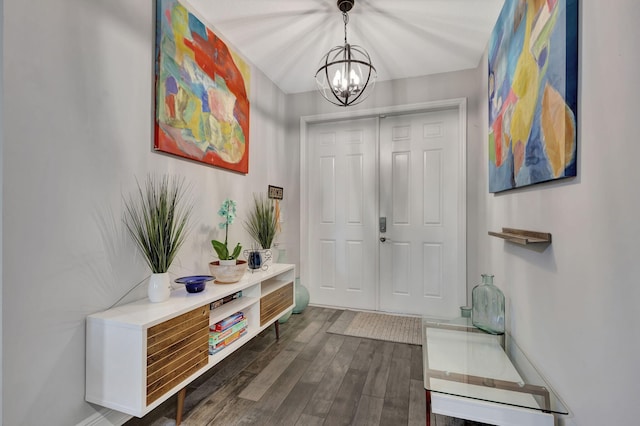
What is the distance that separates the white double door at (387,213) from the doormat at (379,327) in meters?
0.18

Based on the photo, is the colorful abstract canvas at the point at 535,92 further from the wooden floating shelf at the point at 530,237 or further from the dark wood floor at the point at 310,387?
the dark wood floor at the point at 310,387

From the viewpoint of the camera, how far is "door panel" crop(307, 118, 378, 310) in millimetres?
3428

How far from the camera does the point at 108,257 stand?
4.96 ft

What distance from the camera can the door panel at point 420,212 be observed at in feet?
10.3

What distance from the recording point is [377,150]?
3.40 meters

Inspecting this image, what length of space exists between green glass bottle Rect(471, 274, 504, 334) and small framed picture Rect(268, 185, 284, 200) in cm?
219

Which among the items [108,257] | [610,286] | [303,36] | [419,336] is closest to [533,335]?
[610,286]

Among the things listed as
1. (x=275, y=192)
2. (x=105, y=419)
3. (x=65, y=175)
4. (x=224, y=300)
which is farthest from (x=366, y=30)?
(x=105, y=419)

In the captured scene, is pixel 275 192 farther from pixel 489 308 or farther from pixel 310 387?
pixel 489 308

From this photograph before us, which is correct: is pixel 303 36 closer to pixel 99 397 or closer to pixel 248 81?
pixel 248 81

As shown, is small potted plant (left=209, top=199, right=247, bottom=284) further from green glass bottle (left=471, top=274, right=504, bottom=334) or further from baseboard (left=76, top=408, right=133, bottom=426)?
green glass bottle (left=471, top=274, right=504, bottom=334)

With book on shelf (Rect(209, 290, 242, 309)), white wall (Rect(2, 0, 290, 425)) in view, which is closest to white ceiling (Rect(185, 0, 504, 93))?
white wall (Rect(2, 0, 290, 425))

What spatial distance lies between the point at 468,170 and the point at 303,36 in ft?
6.96

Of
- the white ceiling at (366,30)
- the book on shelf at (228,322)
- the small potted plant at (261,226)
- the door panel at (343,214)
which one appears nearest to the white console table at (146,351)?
the book on shelf at (228,322)
